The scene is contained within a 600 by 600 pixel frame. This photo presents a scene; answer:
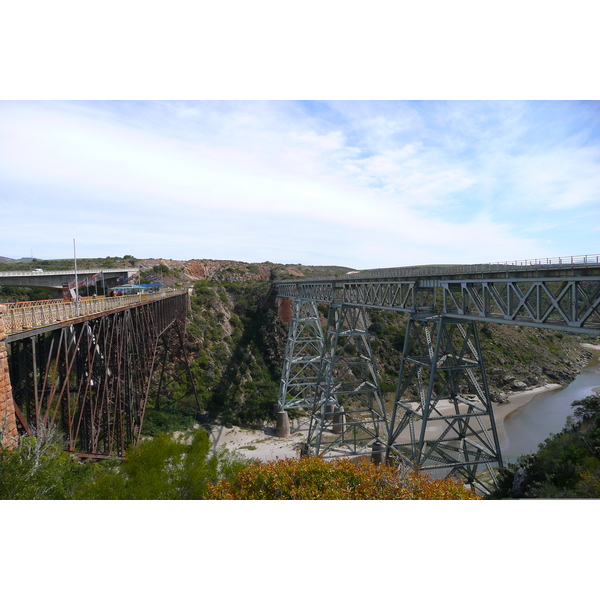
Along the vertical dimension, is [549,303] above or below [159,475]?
above

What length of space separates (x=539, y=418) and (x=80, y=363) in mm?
35815

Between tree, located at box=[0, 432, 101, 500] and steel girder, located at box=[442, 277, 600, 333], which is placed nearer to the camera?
tree, located at box=[0, 432, 101, 500]

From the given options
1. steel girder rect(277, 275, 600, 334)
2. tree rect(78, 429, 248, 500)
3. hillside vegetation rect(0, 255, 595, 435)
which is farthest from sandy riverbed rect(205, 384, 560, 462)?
steel girder rect(277, 275, 600, 334)

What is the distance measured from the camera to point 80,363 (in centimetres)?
1187

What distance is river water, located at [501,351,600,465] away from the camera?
26.5 metres

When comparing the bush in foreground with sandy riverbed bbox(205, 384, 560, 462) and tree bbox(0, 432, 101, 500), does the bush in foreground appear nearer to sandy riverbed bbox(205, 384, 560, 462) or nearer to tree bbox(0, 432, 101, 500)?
tree bbox(0, 432, 101, 500)

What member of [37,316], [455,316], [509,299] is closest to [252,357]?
[455,316]

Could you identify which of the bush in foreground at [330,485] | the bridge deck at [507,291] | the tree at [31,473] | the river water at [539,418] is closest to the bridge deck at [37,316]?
the tree at [31,473]

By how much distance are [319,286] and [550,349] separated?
4079cm

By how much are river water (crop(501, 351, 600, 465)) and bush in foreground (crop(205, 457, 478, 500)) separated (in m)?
18.3

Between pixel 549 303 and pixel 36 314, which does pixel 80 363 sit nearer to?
pixel 36 314

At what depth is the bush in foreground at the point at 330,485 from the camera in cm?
775

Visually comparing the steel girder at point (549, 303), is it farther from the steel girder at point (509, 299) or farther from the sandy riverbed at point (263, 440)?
the sandy riverbed at point (263, 440)

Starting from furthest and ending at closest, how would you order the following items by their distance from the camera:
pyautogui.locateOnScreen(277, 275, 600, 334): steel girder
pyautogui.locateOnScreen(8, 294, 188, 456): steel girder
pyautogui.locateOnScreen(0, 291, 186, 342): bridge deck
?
pyautogui.locateOnScreen(8, 294, 188, 456): steel girder < pyautogui.locateOnScreen(0, 291, 186, 342): bridge deck < pyautogui.locateOnScreen(277, 275, 600, 334): steel girder
